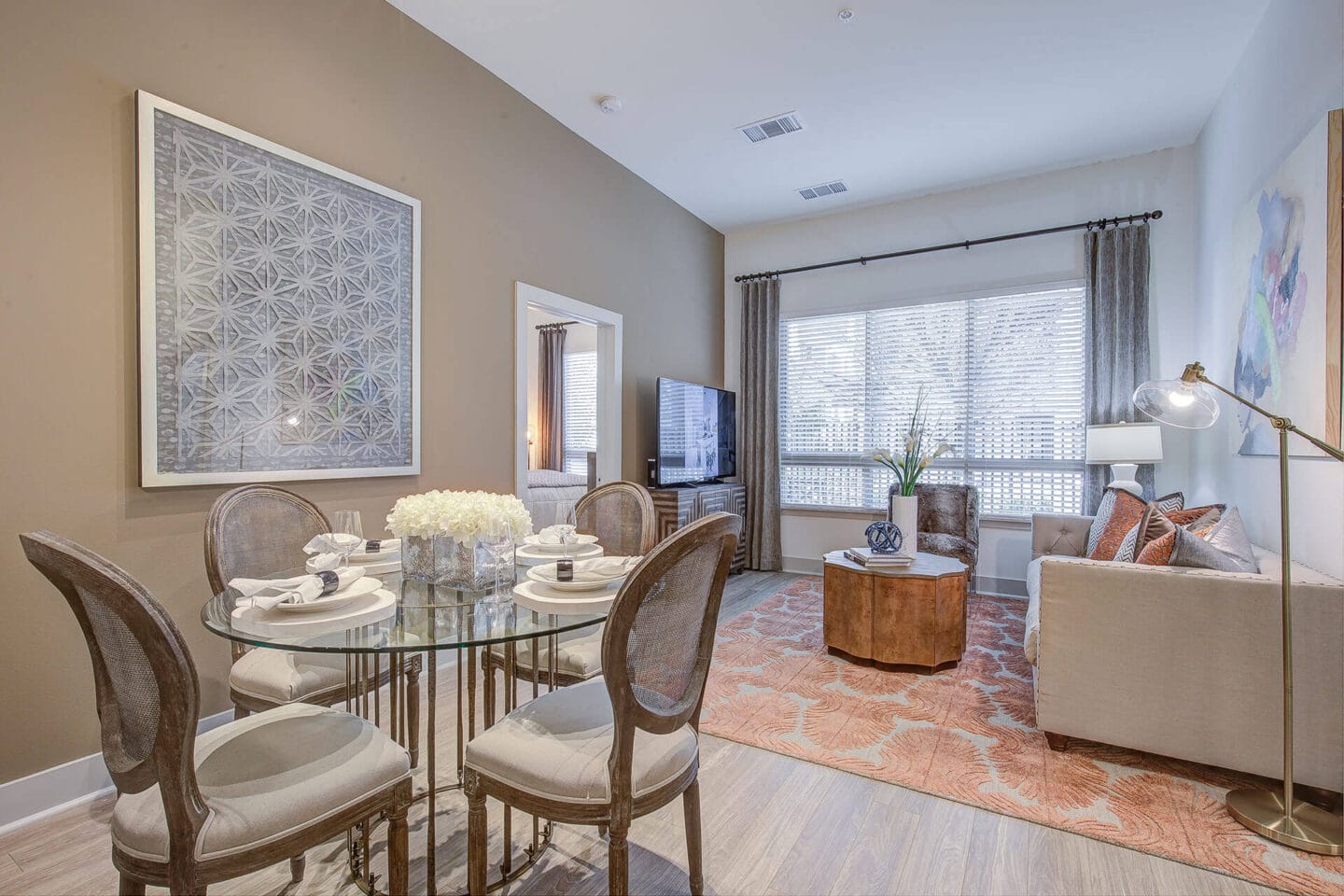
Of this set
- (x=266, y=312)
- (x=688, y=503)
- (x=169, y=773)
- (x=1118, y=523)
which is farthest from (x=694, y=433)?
(x=169, y=773)

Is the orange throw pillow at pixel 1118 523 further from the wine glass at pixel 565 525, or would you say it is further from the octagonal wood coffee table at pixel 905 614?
the wine glass at pixel 565 525

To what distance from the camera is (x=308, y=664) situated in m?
1.80

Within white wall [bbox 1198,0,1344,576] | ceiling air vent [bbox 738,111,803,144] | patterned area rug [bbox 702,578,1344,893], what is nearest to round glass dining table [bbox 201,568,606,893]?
patterned area rug [bbox 702,578,1344,893]

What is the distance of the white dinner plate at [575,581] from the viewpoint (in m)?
1.48

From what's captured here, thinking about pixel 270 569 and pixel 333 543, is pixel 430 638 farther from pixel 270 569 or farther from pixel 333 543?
pixel 270 569

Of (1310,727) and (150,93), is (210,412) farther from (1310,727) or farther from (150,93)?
(1310,727)

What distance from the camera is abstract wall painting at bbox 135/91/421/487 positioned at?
6.96ft

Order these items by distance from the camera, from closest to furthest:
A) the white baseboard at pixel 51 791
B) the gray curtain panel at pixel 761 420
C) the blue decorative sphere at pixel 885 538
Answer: the white baseboard at pixel 51 791
the blue decorative sphere at pixel 885 538
the gray curtain panel at pixel 761 420

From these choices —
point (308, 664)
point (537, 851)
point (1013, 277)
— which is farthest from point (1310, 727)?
point (1013, 277)

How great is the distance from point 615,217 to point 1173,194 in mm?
3940

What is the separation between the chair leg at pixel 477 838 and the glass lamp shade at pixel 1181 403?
2.29 meters

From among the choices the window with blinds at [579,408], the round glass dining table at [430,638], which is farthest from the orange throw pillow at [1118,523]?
the window with blinds at [579,408]

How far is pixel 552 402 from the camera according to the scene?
8375 mm

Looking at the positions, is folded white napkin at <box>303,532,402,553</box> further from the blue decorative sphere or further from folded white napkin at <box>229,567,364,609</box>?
the blue decorative sphere
